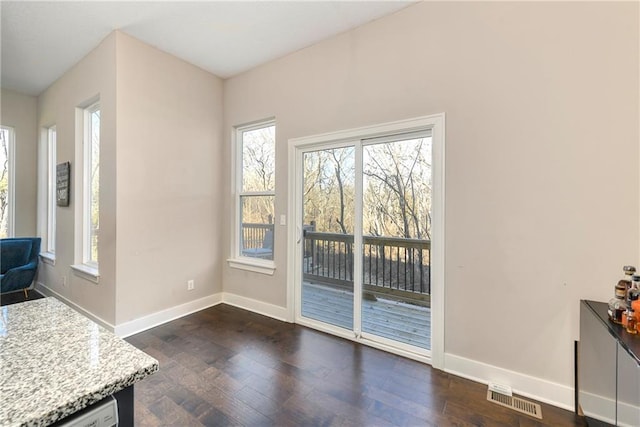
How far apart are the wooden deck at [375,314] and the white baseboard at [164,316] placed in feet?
4.53

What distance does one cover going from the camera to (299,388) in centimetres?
201

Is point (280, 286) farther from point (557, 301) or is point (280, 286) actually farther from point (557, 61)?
point (557, 61)

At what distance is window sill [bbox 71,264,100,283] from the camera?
3.02 m

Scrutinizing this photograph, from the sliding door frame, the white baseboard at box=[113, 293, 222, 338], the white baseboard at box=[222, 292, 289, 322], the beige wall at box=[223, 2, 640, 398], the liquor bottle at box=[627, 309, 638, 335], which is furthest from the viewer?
the white baseboard at box=[222, 292, 289, 322]

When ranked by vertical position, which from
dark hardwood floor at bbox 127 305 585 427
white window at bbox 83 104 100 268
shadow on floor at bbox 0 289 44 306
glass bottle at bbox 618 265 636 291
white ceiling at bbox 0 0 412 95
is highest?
white ceiling at bbox 0 0 412 95

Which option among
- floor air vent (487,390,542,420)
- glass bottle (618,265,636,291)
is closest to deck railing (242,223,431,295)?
floor air vent (487,390,542,420)

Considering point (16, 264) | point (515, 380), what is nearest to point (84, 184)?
point (16, 264)

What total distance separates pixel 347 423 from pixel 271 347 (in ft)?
3.58

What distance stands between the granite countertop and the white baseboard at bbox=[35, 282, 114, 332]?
221cm

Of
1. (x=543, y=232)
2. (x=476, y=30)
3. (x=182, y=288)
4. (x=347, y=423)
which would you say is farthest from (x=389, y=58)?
(x=182, y=288)

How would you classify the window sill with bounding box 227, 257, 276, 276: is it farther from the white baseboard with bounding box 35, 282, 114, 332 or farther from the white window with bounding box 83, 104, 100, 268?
the white window with bounding box 83, 104, 100, 268

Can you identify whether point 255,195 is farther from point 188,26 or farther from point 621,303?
point 621,303

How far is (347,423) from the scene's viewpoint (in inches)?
66.6

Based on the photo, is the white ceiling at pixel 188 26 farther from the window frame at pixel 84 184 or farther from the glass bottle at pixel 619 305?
the glass bottle at pixel 619 305
